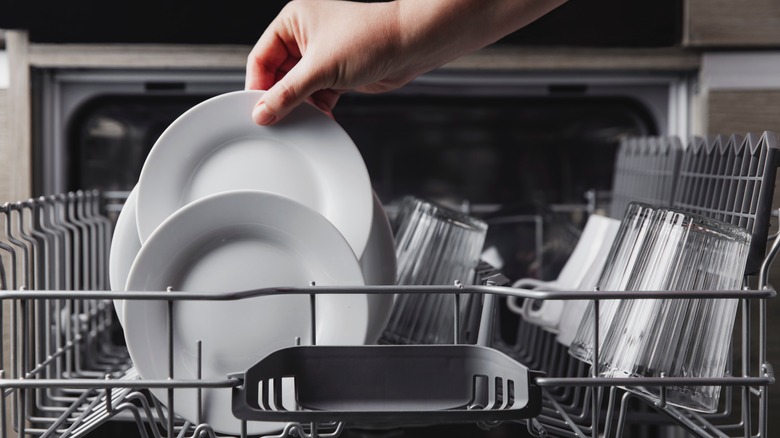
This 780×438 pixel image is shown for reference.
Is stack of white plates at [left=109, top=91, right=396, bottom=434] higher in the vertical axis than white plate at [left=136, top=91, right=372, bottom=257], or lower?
lower

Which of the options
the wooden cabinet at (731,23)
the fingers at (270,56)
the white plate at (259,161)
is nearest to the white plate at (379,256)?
the white plate at (259,161)

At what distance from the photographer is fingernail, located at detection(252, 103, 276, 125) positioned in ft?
1.94

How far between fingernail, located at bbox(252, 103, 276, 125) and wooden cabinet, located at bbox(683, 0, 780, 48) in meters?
0.66

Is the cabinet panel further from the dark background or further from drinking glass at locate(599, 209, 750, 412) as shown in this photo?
drinking glass at locate(599, 209, 750, 412)

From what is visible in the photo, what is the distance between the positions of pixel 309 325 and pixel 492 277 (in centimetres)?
13

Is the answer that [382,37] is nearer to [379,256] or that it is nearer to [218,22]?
[379,256]

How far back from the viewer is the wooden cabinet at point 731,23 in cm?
102

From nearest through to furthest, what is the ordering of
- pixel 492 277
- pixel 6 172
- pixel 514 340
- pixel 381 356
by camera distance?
1. pixel 381 356
2. pixel 492 277
3. pixel 6 172
4. pixel 514 340

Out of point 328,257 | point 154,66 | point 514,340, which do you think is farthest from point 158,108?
point 328,257

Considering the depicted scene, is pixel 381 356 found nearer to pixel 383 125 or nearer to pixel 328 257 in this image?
pixel 328 257

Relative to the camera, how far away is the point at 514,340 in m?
1.14

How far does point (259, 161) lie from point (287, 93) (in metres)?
0.08

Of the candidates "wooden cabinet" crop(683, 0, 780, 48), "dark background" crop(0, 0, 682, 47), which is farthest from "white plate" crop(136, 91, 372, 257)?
"wooden cabinet" crop(683, 0, 780, 48)

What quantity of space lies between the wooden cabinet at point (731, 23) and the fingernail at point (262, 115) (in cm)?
66
